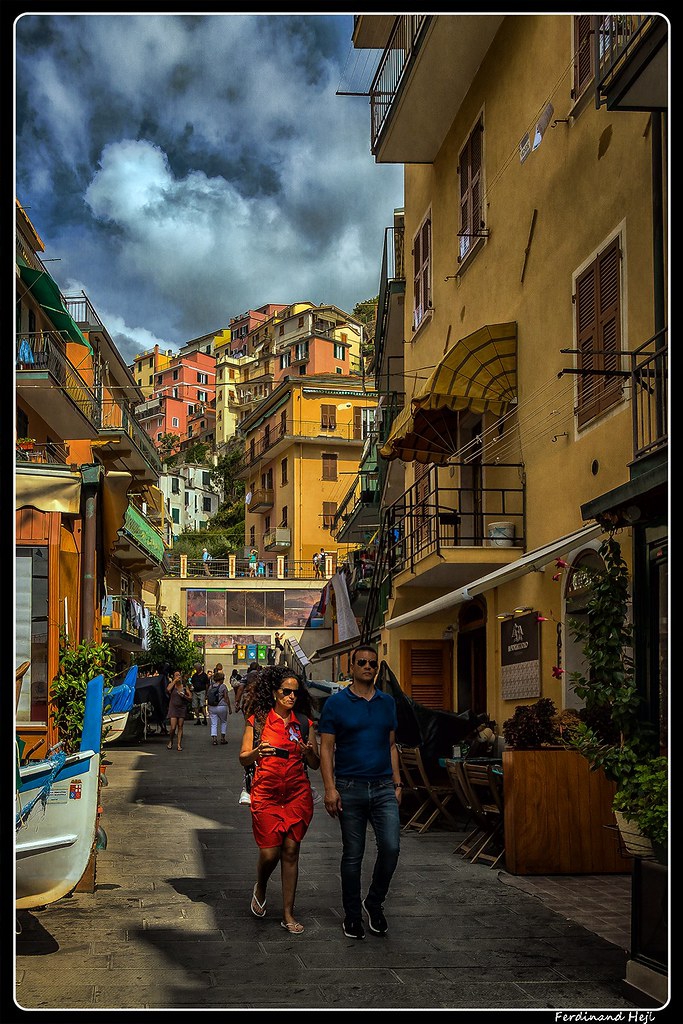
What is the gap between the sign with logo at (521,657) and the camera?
47.9 feet

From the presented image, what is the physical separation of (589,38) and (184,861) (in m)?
9.19

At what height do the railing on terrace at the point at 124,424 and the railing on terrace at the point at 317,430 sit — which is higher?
the railing on terrace at the point at 317,430

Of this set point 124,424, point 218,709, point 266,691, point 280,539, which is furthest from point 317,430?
point 266,691

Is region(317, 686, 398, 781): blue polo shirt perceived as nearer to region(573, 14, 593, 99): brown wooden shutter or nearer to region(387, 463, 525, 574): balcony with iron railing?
region(387, 463, 525, 574): balcony with iron railing

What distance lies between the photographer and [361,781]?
8.43m

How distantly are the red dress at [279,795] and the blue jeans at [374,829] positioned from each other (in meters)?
0.42

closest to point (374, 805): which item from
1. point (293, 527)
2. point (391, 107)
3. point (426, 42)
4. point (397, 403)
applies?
point (426, 42)

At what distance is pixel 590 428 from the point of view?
42.1 feet

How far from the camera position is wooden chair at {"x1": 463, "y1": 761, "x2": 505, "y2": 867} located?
1122 cm

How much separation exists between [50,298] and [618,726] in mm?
25377

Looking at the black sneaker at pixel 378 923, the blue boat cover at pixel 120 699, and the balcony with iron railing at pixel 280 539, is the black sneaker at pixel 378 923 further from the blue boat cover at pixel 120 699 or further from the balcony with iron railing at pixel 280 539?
the balcony with iron railing at pixel 280 539

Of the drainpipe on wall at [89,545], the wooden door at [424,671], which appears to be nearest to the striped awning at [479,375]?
the drainpipe on wall at [89,545]

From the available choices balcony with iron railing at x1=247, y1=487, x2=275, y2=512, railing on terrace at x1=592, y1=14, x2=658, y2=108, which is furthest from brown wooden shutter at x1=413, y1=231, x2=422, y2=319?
balcony with iron railing at x1=247, y1=487, x2=275, y2=512

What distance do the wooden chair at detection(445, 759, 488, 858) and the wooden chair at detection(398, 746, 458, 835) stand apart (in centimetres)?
91
